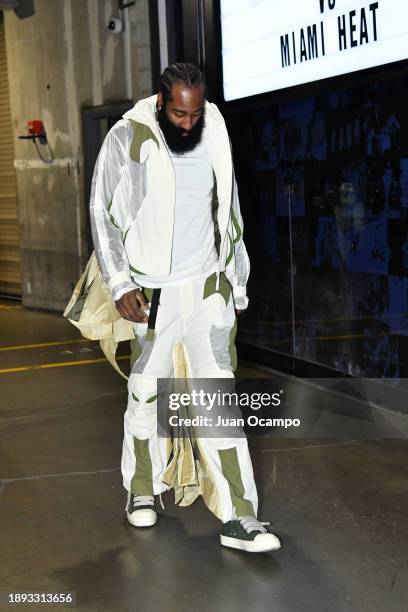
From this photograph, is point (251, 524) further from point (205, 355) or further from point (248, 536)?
point (205, 355)

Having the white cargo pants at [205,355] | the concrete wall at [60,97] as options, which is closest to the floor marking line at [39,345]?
the concrete wall at [60,97]

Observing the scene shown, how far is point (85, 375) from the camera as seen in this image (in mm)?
7430

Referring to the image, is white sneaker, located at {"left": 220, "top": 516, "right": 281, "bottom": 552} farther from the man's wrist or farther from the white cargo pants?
the man's wrist

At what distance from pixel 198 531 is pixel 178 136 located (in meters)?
1.68

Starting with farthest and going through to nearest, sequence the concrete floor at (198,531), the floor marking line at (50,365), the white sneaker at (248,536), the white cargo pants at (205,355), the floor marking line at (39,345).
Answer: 1. the floor marking line at (39,345)
2. the floor marking line at (50,365)
3. the white cargo pants at (205,355)
4. the white sneaker at (248,536)
5. the concrete floor at (198,531)

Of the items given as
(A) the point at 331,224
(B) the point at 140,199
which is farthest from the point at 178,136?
(A) the point at 331,224

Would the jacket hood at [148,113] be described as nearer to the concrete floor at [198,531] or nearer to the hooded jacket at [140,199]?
the hooded jacket at [140,199]

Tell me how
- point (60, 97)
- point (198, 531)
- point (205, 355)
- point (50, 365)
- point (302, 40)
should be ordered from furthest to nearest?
point (60, 97)
point (50, 365)
point (302, 40)
point (198, 531)
point (205, 355)

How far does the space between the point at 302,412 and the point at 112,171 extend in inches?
109

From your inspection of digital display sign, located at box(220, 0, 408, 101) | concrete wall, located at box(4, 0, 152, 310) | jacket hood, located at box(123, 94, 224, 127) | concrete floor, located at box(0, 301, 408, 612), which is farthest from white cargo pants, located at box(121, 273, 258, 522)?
concrete wall, located at box(4, 0, 152, 310)

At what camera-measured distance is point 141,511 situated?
4.04 m

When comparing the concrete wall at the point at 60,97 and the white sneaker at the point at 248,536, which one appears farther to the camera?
the concrete wall at the point at 60,97

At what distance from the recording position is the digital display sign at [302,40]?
563 cm

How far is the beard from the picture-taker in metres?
3.72
